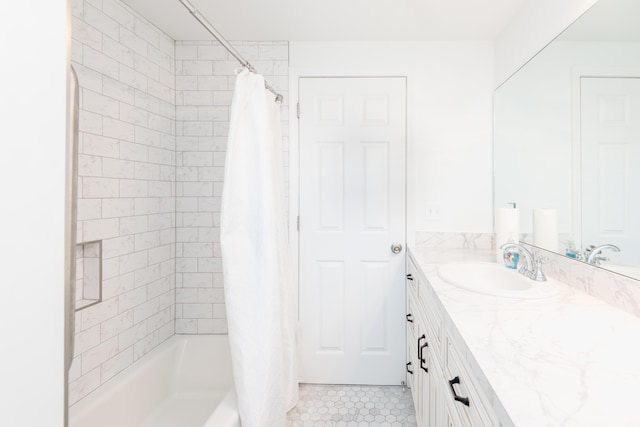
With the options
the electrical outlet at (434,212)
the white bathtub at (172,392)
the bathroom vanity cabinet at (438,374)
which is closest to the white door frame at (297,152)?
the electrical outlet at (434,212)

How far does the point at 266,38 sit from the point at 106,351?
2.07 m

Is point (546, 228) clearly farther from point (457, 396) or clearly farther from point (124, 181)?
point (124, 181)

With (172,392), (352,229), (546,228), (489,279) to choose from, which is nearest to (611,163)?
(546,228)

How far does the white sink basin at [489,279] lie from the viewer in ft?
4.03

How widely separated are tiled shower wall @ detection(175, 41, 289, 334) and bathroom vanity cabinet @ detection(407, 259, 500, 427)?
1.24 metres

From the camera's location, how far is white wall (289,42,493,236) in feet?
6.82

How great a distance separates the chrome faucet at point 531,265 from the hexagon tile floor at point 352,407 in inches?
42.0

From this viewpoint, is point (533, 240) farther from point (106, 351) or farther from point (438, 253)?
point (106, 351)

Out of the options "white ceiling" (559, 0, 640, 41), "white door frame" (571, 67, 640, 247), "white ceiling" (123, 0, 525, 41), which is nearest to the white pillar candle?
"white door frame" (571, 67, 640, 247)

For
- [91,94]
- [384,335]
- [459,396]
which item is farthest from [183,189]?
[459,396]

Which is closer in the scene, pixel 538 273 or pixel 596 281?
pixel 596 281

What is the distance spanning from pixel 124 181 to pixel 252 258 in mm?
882

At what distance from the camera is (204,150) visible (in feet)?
7.00

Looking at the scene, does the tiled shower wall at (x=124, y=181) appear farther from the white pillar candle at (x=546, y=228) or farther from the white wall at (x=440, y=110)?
the white pillar candle at (x=546, y=228)
